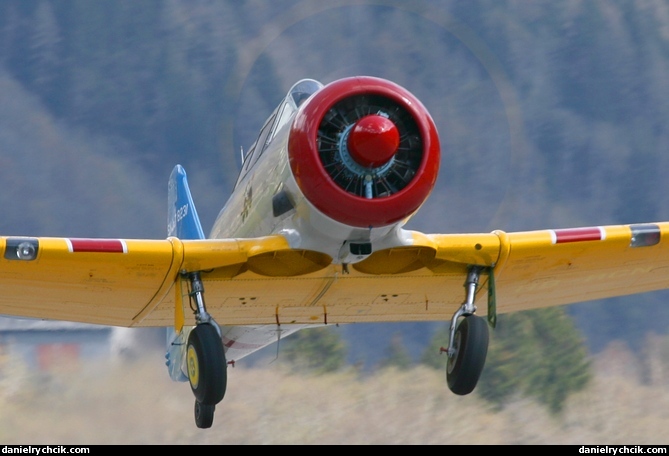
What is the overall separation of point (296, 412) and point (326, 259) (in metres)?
5.20

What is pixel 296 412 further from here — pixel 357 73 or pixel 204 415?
pixel 357 73

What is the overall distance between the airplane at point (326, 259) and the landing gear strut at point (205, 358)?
0.01 m

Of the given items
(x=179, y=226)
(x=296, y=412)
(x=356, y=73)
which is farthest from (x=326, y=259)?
(x=356, y=73)

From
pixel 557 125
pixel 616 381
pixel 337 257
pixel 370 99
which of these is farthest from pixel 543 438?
pixel 557 125

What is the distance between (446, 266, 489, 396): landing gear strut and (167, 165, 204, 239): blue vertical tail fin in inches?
136

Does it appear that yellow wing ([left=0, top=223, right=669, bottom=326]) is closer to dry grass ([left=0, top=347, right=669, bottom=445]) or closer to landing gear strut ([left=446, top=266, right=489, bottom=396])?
landing gear strut ([left=446, top=266, right=489, bottom=396])

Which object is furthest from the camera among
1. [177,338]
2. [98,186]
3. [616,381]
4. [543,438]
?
[98,186]

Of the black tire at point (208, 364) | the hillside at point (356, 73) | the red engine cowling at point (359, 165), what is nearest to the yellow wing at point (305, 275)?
the black tire at point (208, 364)

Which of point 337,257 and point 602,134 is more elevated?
point 602,134

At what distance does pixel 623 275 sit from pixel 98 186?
3111cm

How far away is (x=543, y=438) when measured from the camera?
1401 centimetres

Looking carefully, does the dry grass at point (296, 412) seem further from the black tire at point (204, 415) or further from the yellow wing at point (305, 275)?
the yellow wing at point (305, 275)

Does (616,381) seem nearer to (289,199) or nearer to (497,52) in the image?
(289,199)

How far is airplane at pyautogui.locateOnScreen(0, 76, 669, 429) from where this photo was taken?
8664mm
